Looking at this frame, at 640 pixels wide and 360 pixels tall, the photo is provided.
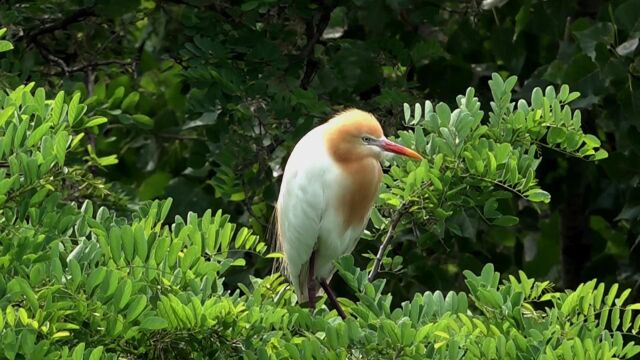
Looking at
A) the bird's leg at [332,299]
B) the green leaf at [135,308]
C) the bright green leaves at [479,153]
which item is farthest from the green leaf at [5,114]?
the bird's leg at [332,299]

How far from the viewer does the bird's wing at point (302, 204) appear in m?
3.72

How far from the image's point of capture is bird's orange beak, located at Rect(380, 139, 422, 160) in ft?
10.3

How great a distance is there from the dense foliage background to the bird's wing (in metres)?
0.17

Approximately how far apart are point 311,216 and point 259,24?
3.70 ft

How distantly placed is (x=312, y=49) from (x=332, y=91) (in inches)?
6.3

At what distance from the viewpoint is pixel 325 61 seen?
4.68m

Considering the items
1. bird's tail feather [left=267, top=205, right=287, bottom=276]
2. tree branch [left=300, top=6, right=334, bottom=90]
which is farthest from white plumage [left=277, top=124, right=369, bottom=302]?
tree branch [left=300, top=6, right=334, bottom=90]

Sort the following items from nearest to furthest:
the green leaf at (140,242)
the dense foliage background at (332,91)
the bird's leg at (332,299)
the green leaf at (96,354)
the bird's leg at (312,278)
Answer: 1. the green leaf at (96,354)
2. the green leaf at (140,242)
3. the bird's leg at (332,299)
4. the bird's leg at (312,278)
5. the dense foliage background at (332,91)

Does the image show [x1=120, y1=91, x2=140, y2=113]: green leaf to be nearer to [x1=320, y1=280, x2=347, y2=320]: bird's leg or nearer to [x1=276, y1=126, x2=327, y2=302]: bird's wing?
[x1=276, y1=126, x2=327, y2=302]: bird's wing

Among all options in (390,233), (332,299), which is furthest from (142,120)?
(390,233)

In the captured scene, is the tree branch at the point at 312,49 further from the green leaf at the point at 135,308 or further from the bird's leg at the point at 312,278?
the green leaf at the point at 135,308

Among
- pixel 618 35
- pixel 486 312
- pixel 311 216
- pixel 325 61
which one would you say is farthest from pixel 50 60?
pixel 486 312

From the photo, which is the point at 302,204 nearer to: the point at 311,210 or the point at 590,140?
the point at 311,210

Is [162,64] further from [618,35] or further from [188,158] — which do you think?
[618,35]
